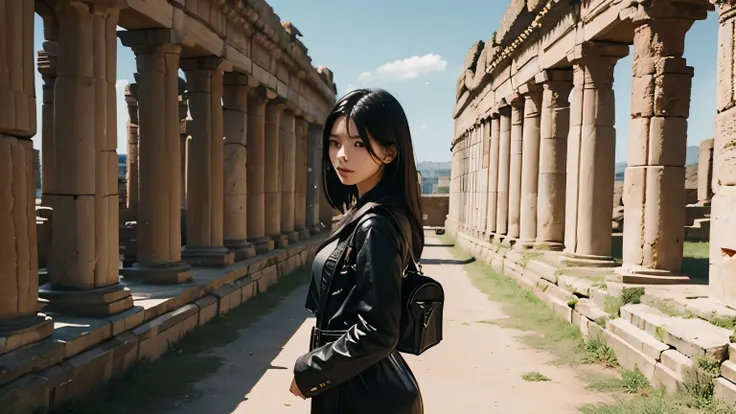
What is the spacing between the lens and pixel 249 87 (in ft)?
47.6

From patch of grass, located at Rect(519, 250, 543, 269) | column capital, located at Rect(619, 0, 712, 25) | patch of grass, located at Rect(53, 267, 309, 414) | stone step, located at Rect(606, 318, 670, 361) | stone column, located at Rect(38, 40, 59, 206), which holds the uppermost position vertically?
column capital, located at Rect(619, 0, 712, 25)

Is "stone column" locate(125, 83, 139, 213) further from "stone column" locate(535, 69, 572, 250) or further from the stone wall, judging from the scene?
the stone wall

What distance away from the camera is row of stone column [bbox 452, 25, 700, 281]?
979 centimetres

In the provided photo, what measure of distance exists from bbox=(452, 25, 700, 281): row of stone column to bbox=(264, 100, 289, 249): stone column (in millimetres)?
6557

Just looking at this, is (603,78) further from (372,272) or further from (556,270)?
(372,272)

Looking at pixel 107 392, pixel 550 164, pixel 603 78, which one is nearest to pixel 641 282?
pixel 603 78

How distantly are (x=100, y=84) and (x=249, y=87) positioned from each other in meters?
6.92

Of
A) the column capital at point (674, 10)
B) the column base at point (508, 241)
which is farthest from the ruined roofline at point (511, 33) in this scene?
the column base at point (508, 241)

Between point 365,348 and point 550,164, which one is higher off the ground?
point 550,164

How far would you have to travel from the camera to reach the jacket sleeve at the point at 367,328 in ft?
7.79

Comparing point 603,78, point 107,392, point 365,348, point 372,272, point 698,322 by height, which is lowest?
point 107,392

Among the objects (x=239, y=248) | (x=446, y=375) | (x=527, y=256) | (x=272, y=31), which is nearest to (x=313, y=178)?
(x=272, y=31)

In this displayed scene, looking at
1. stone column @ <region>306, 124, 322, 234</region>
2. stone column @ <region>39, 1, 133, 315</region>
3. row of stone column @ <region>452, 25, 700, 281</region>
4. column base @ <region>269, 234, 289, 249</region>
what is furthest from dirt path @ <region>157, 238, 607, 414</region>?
stone column @ <region>306, 124, 322, 234</region>

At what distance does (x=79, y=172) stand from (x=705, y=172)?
26.6 metres
